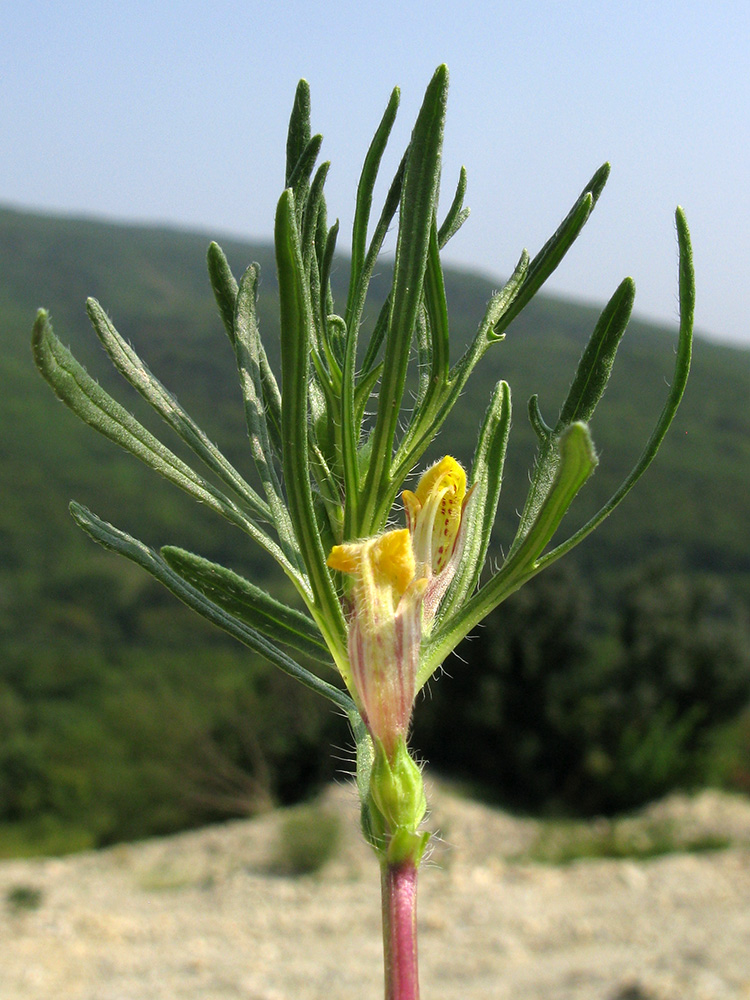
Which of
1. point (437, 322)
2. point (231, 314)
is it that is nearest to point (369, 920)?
point (231, 314)

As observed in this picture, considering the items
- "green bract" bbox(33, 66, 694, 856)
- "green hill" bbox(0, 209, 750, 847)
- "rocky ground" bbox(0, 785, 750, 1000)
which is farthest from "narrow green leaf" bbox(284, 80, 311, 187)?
"green hill" bbox(0, 209, 750, 847)

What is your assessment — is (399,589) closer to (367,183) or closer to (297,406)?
(297,406)

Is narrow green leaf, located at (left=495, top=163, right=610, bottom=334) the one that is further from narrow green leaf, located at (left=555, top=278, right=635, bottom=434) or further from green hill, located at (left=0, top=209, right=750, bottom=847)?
green hill, located at (left=0, top=209, right=750, bottom=847)

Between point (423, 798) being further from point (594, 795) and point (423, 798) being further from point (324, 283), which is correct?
point (594, 795)

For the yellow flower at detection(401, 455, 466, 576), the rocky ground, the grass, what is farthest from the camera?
the grass

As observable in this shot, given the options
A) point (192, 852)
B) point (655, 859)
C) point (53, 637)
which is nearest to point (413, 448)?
point (655, 859)

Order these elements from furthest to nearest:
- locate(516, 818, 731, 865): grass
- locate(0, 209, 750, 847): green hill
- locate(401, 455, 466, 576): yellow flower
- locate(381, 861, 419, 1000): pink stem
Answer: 1. locate(0, 209, 750, 847): green hill
2. locate(516, 818, 731, 865): grass
3. locate(401, 455, 466, 576): yellow flower
4. locate(381, 861, 419, 1000): pink stem
